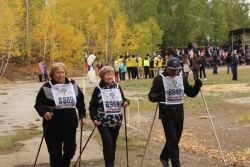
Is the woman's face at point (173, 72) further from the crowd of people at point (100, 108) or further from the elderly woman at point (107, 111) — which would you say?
the elderly woman at point (107, 111)

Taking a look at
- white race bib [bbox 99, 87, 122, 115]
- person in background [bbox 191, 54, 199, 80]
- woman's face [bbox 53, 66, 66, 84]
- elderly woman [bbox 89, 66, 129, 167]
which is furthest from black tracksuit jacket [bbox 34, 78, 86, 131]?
person in background [bbox 191, 54, 199, 80]

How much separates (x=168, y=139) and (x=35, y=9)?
40.7 meters

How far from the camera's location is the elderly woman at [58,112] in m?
5.59

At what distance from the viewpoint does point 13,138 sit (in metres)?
9.16

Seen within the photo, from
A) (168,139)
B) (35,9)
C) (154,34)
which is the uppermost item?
(35,9)

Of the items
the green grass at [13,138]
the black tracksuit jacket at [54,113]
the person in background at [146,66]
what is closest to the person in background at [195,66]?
the person in background at [146,66]

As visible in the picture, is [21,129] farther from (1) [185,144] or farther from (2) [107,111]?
(2) [107,111]

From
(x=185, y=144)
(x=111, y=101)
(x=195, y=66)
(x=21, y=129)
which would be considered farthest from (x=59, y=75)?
(x=195, y=66)

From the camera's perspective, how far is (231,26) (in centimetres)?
8250

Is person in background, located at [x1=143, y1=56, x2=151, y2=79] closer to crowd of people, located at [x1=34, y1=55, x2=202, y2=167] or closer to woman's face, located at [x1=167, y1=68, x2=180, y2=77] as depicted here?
crowd of people, located at [x1=34, y1=55, x2=202, y2=167]

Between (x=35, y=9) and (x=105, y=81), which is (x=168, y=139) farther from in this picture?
(x=35, y=9)

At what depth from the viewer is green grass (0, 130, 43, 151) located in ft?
27.2

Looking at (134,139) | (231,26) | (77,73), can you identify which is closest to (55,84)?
(134,139)

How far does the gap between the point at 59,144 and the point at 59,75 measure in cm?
98
